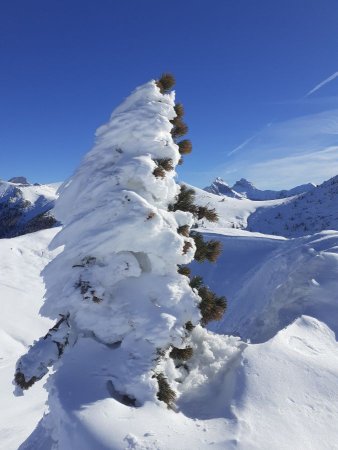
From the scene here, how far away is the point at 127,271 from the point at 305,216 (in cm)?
8828

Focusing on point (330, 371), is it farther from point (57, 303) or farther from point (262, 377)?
point (57, 303)

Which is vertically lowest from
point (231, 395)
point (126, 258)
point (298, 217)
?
point (231, 395)

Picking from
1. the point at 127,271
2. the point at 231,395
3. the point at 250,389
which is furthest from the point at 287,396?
the point at 127,271

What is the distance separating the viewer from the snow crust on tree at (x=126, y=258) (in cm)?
571

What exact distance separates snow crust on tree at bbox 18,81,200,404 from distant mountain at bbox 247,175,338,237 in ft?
235

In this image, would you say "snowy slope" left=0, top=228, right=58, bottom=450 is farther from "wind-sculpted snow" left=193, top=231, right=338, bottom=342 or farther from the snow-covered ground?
"wind-sculpted snow" left=193, top=231, right=338, bottom=342

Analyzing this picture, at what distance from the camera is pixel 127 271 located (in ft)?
19.5

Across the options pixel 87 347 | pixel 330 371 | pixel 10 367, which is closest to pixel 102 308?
pixel 87 347

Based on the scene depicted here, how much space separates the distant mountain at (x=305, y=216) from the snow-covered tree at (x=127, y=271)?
234ft

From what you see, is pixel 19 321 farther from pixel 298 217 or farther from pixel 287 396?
pixel 298 217

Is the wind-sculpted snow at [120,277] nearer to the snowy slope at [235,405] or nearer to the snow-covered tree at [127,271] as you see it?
the snow-covered tree at [127,271]

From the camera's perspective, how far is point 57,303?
5.89 metres

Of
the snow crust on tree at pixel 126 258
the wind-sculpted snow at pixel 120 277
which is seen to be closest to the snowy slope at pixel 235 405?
the wind-sculpted snow at pixel 120 277

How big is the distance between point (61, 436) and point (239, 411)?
7.44 ft
